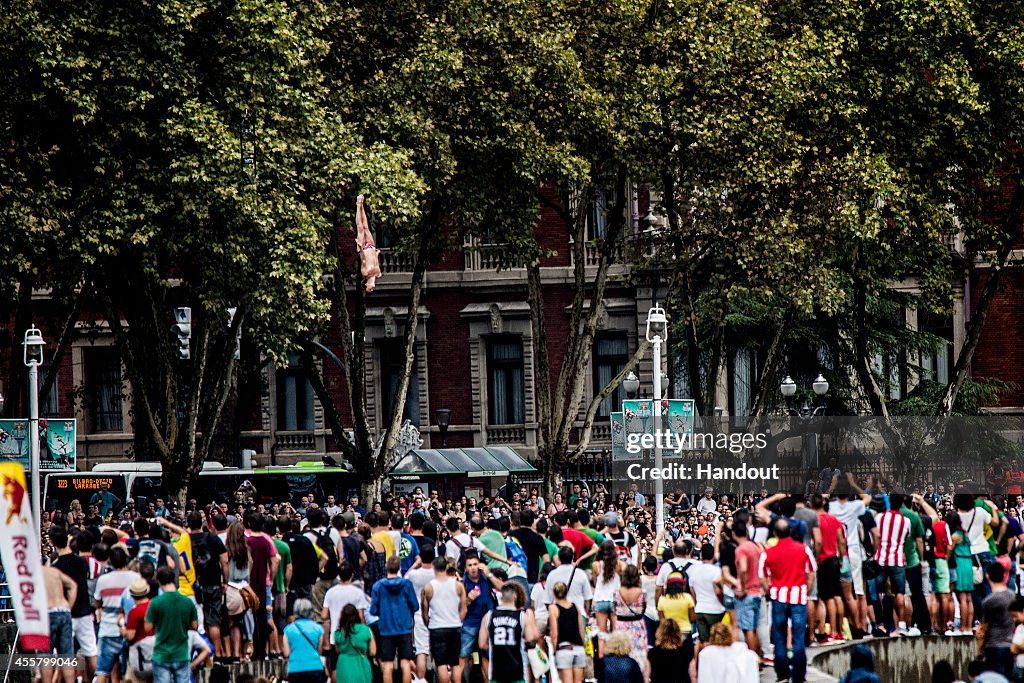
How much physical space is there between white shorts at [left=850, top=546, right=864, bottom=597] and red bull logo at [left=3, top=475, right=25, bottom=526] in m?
10.3

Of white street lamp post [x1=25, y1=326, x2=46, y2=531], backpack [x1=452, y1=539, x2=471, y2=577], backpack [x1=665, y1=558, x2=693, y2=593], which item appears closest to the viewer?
backpack [x1=665, y1=558, x2=693, y2=593]

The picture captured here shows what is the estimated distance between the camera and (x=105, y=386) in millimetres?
50594

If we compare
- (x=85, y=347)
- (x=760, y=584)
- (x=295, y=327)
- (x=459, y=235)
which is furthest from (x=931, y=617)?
(x=85, y=347)

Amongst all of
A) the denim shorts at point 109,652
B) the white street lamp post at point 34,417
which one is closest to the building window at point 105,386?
the white street lamp post at point 34,417

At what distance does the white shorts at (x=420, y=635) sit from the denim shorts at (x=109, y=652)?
3.06m

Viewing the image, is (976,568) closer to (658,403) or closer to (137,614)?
(658,403)

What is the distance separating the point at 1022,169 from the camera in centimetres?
3741

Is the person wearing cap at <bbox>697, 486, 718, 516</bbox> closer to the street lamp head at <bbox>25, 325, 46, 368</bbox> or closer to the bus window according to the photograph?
the street lamp head at <bbox>25, 325, 46, 368</bbox>

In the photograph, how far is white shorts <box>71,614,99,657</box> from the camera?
1788 cm

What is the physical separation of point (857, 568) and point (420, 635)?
5647 millimetres

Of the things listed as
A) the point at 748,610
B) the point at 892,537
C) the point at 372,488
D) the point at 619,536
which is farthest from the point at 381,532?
the point at 372,488

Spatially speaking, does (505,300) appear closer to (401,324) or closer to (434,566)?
(401,324)

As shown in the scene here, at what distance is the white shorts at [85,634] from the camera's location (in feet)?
58.6

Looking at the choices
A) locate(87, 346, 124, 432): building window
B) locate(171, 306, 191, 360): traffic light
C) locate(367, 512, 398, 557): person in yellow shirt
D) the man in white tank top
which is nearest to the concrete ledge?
the man in white tank top
